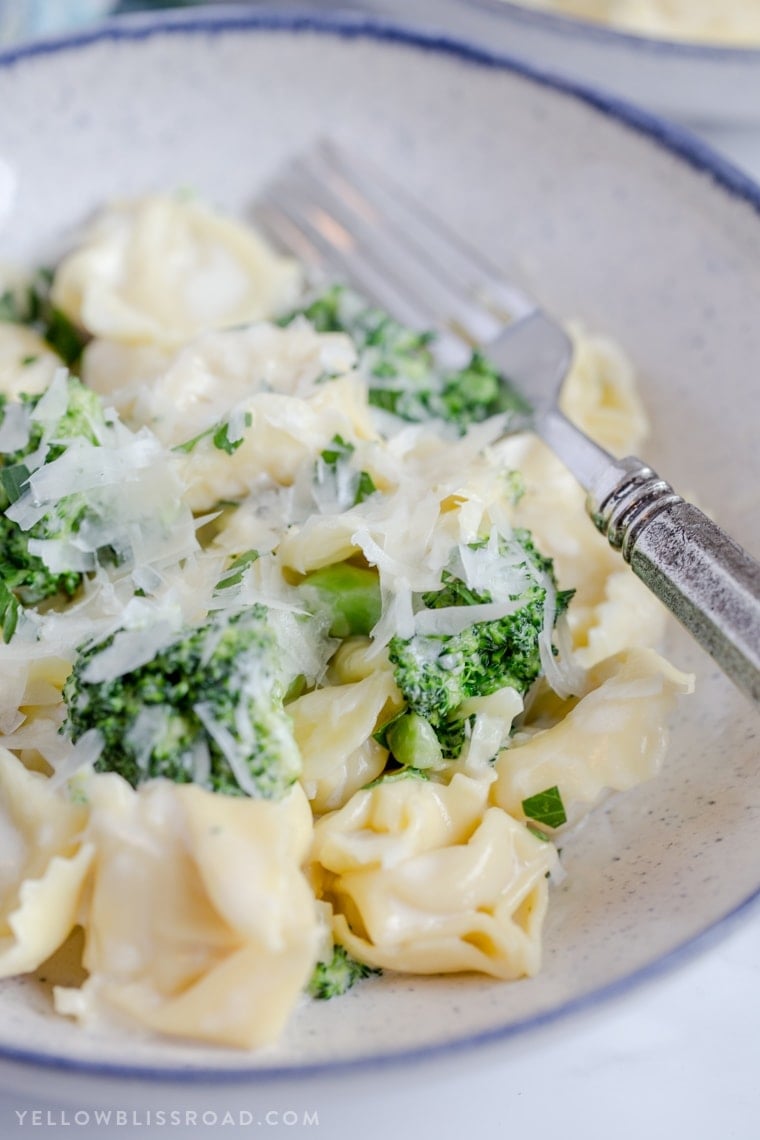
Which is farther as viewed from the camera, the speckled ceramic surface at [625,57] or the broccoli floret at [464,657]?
the speckled ceramic surface at [625,57]

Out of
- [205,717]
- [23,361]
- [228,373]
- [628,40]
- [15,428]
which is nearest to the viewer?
[205,717]

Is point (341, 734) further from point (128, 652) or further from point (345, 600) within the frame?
point (128, 652)

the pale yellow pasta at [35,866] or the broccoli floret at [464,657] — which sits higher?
the broccoli floret at [464,657]

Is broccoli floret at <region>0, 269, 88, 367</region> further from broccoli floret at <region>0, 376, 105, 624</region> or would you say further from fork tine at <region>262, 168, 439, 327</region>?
broccoli floret at <region>0, 376, 105, 624</region>

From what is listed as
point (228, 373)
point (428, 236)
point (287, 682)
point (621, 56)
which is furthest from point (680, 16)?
point (287, 682)

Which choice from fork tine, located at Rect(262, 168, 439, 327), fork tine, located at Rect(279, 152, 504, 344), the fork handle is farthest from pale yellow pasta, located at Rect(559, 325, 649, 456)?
the fork handle

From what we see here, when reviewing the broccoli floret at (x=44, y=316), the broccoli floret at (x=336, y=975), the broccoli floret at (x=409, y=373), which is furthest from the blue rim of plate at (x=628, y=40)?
the broccoli floret at (x=336, y=975)

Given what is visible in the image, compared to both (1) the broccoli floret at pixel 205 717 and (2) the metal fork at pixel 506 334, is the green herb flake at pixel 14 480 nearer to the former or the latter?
(1) the broccoli floret at pixel 205 717
